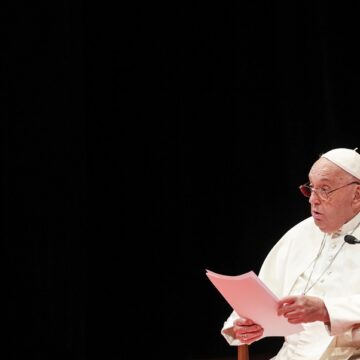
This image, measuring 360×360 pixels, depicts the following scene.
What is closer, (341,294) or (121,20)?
(341,294)

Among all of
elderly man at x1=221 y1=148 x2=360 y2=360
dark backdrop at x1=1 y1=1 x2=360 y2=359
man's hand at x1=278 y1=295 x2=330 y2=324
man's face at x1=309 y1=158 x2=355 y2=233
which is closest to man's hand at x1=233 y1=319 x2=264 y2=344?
elderly man at x1=221 y1=148 x2=360 y2=360

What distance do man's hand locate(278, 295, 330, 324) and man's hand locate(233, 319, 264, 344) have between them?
0.89ft

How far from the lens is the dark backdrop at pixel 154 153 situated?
407cm

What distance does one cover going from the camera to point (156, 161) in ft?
14.4

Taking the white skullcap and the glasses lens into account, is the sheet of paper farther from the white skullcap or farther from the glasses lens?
the white skullcap

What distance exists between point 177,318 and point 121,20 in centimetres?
190

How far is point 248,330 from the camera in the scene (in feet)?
8.61

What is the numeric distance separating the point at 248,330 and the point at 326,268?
17.9 inches

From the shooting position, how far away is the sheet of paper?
2.32 metres

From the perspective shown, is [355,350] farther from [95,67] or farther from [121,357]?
[95,67]

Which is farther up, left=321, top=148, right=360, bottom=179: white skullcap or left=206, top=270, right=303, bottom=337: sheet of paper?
left=321, top=148, right=360, bottom=179: white skullcap

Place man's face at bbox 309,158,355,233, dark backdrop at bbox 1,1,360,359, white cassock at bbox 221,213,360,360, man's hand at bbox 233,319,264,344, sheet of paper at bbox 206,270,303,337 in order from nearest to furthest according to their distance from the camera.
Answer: sheet of paper at bbox 206,270,303,337
white cassock at bbox 221,213,360,360
man's hand at bbox 233,319,264,344
man's face at bbox 309,158,355,233
dark backdrop at bbox 1,1,360,359

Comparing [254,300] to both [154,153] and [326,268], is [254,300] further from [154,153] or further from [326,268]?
[154,153]

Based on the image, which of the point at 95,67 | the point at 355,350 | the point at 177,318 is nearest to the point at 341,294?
the point at 355,350
